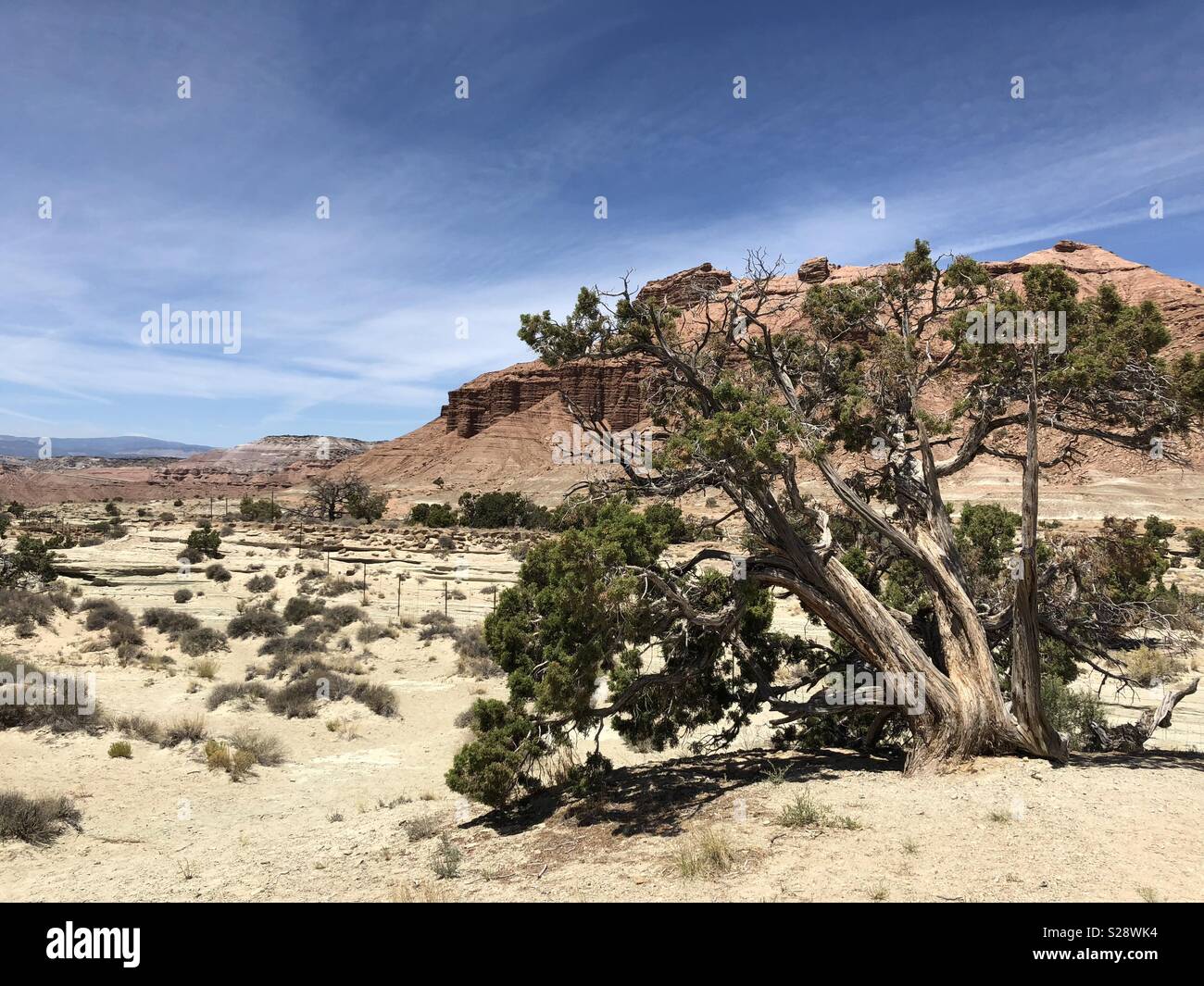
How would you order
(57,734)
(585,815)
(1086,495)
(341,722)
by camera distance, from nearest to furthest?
(585,815) < (57,734) < (341,722) < (1086,495)

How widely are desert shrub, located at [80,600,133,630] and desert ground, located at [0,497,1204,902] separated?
3338mm

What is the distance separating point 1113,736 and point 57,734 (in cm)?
1555

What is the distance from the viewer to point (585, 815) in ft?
26.6

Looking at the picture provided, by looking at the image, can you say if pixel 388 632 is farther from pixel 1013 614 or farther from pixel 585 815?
pixel 1013 614

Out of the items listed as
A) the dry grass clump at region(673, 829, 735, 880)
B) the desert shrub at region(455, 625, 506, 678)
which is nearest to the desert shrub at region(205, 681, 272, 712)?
the desert shrub at region(455, 625, 506, 678)

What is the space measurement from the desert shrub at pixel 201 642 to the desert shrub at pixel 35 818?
28.1ft

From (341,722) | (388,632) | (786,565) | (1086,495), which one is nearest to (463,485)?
(1086,495)

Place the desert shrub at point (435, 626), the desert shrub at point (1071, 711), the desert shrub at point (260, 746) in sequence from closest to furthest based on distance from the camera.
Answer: the desert shrub at point (1071, 711)
the desert shrub at point (260, 746)
the desert shrub at point (435, 626)

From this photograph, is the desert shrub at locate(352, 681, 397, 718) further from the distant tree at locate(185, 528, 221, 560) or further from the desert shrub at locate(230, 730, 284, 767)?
the distant tree at locate(185, 528, 221, 560)

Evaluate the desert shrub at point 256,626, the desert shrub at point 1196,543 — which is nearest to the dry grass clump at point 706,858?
the desert shrub at point 256,626

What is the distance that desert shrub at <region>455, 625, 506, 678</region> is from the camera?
17250 millimetres

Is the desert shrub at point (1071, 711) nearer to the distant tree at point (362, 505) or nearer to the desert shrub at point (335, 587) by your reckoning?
the desert shrub at point (335, 587)

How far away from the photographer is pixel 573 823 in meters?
7.97

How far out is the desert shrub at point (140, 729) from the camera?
11.8 metres
